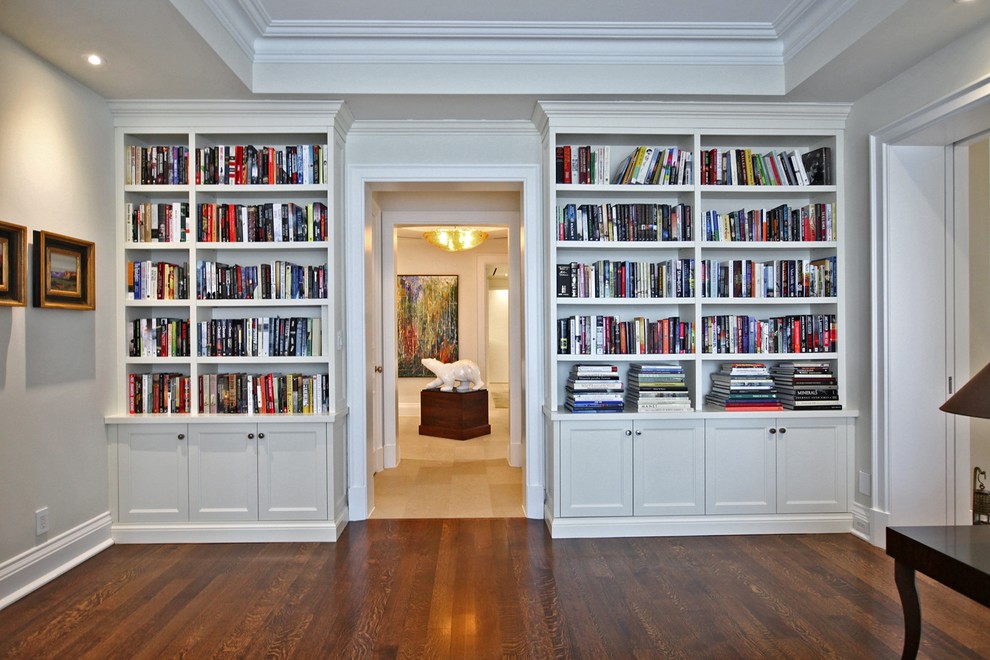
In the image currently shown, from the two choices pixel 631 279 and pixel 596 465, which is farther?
pixel 631 279

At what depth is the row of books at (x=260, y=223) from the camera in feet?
12.2

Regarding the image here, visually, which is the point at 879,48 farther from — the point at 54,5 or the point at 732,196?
the point at 54,5

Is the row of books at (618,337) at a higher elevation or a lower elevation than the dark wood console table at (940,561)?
higher

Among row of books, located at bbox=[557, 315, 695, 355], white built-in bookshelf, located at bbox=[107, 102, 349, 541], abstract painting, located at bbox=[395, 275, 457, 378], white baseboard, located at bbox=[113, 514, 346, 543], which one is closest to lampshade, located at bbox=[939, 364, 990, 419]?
row of books, located at bbox=[557, 315, 695, 355]

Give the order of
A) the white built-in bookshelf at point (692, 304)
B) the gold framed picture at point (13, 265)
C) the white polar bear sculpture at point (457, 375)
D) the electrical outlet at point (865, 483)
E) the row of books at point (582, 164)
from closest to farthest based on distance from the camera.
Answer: the gold framed picture at point (13, 265)
the electrical outlet at point (865, 483)
the white built-in bookshelf at point (692, 304)
the row of books at point (582, 164)
the white polar bear sculpture at point (457, 375)

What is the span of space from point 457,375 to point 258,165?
3.59 meters

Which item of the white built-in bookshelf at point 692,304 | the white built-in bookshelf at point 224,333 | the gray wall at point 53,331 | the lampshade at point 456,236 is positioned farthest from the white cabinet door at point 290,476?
the lampshade at point 456,236

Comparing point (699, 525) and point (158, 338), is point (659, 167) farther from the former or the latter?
point (158, 338)

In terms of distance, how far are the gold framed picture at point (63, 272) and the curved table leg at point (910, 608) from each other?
3770 mm

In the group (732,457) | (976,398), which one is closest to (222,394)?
(732,457)

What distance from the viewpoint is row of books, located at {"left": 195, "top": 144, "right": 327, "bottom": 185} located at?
3709 millimetres

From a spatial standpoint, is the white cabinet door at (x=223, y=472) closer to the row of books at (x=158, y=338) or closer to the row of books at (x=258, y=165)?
the row of books at (x=158, y=338)

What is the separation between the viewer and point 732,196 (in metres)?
4.03

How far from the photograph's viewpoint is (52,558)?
3.09 m
